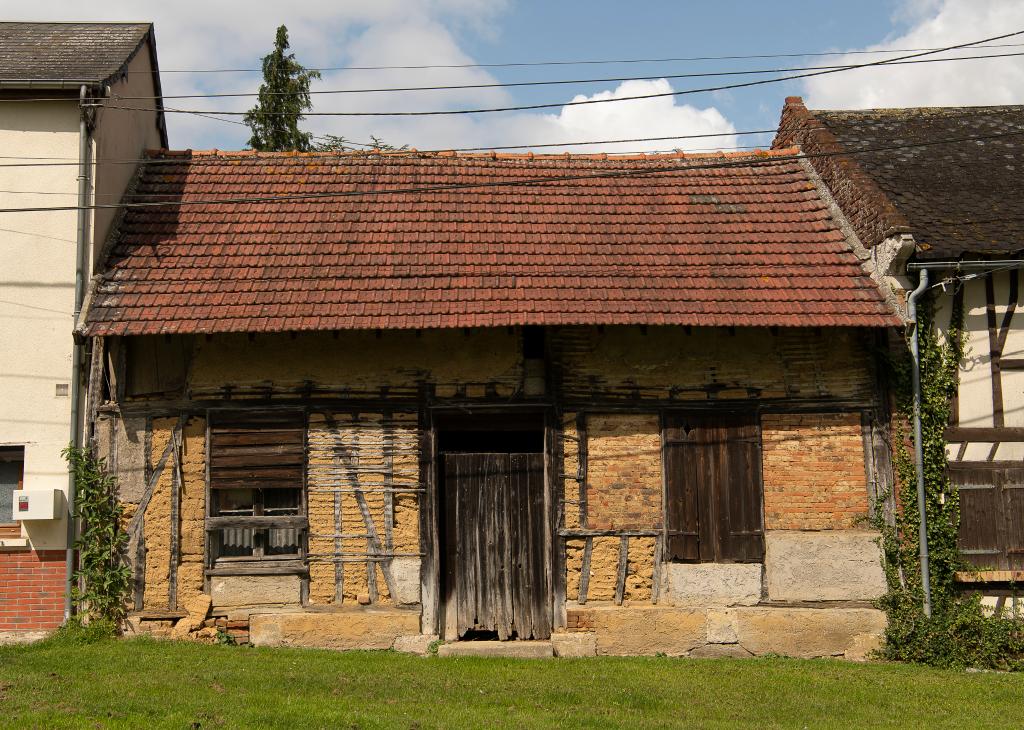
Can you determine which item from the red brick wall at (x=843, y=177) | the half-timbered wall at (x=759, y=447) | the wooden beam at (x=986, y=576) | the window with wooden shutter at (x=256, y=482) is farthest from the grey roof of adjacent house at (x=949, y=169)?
the window with wooden shutter at (x=256, y=482)

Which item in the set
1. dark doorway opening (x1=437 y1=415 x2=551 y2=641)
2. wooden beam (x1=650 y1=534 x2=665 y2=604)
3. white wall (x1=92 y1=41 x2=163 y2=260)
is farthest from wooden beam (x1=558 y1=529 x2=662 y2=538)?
white wall (x1=92 y1=41 x2=163 y2=260)

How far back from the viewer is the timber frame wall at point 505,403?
9977 millimetres

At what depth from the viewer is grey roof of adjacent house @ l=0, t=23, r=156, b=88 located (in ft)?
34.3

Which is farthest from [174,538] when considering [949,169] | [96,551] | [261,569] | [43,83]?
[949,169]

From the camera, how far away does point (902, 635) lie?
9688 mm

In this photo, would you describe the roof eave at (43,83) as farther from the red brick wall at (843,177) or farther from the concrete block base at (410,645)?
the red brick wall at (843,177)

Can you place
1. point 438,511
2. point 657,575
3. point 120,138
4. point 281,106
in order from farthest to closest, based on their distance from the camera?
point 281,106 → point 120,138 → point 438,511 → point 657,575

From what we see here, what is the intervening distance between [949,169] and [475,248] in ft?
21.6

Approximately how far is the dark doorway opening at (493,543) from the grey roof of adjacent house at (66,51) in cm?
610

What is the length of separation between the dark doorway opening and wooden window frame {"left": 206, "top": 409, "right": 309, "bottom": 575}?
154cm

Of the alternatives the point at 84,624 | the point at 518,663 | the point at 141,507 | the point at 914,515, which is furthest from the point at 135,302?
the point at 914,515

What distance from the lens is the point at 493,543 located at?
10305mm

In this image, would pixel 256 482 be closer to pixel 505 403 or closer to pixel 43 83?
pixel 505 403

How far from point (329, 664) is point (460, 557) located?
205 cm
